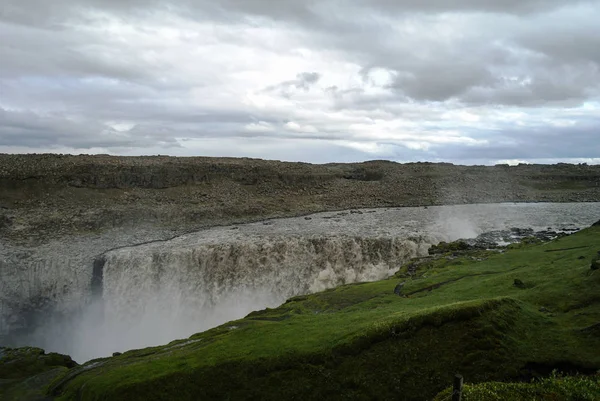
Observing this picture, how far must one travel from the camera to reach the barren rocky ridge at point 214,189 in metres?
63.6

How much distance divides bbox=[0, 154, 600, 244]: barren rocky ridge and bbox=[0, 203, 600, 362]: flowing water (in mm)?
11398

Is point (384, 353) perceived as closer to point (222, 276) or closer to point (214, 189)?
point (222, 276)

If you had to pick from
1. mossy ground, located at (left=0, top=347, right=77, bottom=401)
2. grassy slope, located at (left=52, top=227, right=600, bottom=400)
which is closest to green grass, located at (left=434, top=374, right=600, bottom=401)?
grassy slope, located at (left=52, top=227, right=600, bottom=400)

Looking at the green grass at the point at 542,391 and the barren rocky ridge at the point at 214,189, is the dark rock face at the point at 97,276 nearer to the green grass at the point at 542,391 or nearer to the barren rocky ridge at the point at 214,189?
the barren rocky ridge at the point at 214,189

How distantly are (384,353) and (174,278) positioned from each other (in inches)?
1326

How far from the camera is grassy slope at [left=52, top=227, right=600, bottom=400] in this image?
13969mm

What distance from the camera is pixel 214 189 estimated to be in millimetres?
80250

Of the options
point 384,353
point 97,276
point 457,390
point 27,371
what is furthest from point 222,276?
point 457,390

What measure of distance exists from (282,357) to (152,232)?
46859 mm

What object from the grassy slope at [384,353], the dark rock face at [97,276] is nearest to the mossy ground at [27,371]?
the grassy slope at [384,353]

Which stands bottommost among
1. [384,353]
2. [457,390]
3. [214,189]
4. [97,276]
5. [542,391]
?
[97,276]

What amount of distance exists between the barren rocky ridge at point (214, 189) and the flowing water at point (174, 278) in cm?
1140

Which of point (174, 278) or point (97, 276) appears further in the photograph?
point (97, 276)

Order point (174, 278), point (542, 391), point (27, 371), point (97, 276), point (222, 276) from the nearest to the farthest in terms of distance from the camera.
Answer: point (542, 391) → point (27, 371) → point (222, 276) → point (174, 278) → point (97, 276)
